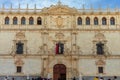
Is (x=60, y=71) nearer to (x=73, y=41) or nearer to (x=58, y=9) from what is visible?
(x=73, y=41)

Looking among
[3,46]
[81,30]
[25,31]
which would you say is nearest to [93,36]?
[81,30]

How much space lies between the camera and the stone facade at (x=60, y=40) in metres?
53.3

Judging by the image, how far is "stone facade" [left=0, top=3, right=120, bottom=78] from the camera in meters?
53.3

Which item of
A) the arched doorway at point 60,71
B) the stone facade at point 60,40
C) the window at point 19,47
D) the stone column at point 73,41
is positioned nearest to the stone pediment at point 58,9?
the stone facade at point 60,40

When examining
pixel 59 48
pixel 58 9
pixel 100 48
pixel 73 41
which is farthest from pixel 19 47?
pixel 100 48

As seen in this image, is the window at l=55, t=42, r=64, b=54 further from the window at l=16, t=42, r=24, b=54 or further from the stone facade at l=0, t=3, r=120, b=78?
the window at l=16, t=42, r=24, b=54

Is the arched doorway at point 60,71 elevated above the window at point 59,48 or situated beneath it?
situated beneath

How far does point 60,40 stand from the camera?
54.3 metres

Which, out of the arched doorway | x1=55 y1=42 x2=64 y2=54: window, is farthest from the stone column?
the arched doorway

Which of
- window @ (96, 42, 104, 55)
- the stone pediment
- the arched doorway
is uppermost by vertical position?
the stone pediment

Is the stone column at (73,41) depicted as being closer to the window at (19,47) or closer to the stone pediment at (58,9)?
the stone pediment at (58,9)

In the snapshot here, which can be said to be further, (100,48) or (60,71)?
(100,48)

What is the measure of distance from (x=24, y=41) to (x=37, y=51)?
9.20ft

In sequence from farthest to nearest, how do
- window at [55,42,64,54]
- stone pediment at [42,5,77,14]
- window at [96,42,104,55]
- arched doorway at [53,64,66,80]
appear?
stone pediment at [42,5,77,14] < window at [96,42,104,55] < window at [55,42,64,54] < arched doorway at [53,64,66,80]
